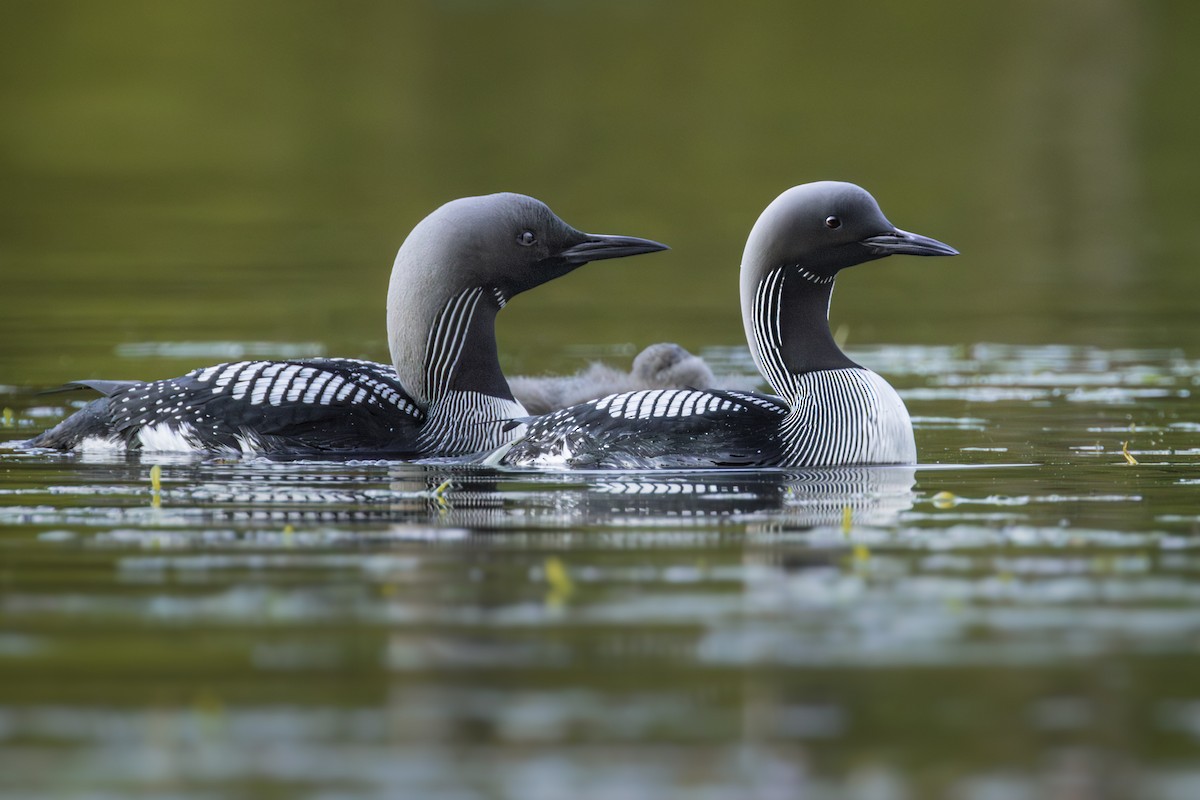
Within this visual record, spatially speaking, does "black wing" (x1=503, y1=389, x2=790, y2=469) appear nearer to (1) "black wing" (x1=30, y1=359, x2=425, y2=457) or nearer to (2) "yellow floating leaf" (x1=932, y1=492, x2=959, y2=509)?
(1) "black wing" (x1=30, y1=359, x2=425, y2=457)

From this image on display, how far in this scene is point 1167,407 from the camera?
882cm

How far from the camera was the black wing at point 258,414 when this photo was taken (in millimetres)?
7473

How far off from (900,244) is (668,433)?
1.09m

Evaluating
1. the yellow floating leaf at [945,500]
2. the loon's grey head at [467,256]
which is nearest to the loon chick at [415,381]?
the loon's grey head at [467,256]

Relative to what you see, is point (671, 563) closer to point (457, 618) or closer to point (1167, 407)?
point (457, 618)

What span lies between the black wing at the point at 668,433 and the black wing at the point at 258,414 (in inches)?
29.5

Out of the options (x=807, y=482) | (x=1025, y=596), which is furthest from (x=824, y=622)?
(x=807, y=482)

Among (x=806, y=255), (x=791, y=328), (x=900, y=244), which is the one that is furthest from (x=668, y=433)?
(x=900, y=244)

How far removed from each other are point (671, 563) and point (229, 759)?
1.85 m

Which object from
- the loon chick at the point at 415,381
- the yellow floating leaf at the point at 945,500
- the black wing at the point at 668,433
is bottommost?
the yellow floating leaf at the point at 945,500

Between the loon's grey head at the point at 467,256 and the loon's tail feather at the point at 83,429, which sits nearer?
the loon's tail feather at the point at 83,429

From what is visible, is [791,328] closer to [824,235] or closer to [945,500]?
[824,235]

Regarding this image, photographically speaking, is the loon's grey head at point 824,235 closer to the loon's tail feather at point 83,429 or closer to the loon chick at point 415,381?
the loon chick at point 415,381

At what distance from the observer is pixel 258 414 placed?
748 cm
